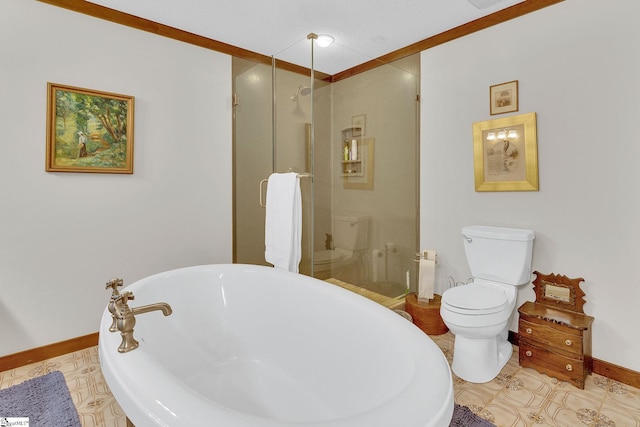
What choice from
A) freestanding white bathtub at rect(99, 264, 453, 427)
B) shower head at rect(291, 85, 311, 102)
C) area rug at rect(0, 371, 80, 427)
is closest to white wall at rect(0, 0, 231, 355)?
area rug at rect(0, 371, 80, 427)

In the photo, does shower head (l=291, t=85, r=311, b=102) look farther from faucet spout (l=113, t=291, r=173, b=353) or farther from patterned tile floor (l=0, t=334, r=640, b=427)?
patterned tile floor (l=0, t=334, r=640, b=427)

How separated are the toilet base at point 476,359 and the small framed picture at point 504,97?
5.08ft

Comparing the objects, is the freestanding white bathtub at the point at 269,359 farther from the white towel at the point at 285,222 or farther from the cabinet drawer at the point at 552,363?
the cabinet drawer at the point at 552,363

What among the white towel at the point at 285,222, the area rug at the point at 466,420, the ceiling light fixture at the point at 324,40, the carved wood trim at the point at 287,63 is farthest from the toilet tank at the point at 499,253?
the ceiling light fixture at the point at 324,40

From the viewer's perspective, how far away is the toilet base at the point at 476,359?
6.36 ft

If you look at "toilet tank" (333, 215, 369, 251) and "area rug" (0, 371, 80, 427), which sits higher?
"toilet tank" (333, 215, 369, 251)

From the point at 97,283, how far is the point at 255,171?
4.91 feet

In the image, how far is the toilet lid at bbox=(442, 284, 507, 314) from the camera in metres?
1.89

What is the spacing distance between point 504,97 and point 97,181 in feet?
9.60

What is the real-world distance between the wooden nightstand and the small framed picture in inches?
45.2

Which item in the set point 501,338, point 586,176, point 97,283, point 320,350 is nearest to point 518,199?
point 586,176

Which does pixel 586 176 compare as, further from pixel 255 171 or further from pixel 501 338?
pixel 255 171

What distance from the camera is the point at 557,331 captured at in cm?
194

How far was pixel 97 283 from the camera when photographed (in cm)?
235
